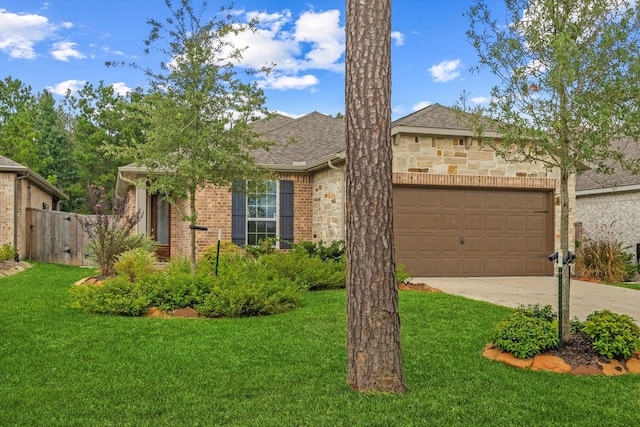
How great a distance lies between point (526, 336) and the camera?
18.5 feet

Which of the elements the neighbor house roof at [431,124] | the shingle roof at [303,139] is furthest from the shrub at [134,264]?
the neighbor house roof at [431,124]

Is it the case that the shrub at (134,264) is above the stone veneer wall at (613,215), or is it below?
below

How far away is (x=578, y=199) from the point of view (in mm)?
19344

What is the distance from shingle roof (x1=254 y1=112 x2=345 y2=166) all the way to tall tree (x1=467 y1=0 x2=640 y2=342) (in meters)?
7.77

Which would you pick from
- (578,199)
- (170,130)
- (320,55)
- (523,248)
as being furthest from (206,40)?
(578,199)

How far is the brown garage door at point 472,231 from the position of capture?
13.0 m

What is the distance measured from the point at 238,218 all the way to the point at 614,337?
10086 millimetres

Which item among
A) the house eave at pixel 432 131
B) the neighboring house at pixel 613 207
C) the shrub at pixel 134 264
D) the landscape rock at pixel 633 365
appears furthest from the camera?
the neighboring house at pixel 613 207

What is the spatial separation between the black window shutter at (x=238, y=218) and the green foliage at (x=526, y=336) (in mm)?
9164

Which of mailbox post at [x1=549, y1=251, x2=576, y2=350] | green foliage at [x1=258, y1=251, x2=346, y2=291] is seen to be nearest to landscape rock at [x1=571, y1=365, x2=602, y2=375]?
mailbox post at [x1=549, y1=251, x2=576, y2=350]

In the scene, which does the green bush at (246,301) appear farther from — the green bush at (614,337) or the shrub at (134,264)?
the green bush at (614,337)

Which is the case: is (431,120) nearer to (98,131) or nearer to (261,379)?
(261,379)

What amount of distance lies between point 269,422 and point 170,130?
603 centimetres

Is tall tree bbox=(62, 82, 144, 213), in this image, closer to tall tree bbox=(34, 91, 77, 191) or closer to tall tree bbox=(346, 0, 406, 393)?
tall tree bbox=(34, 91, 77, 191)
